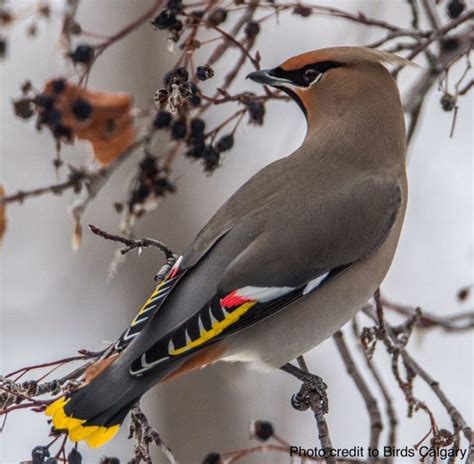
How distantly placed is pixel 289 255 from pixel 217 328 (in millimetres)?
338

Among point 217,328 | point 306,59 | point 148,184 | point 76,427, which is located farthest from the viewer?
point 306,59

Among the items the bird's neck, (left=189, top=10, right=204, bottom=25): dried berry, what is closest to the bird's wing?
the bird's neck

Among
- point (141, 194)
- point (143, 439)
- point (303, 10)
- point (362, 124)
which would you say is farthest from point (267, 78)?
point (143, 439)

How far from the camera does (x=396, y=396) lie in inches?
274

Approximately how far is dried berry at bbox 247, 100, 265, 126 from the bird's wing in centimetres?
24

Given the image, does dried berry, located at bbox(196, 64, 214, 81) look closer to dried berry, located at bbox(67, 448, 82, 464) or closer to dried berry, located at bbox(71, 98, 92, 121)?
dried berry, located at bbox(71, 98, 92, 121)

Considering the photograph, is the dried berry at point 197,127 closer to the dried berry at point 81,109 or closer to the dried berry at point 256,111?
the dried berry at point 256,111

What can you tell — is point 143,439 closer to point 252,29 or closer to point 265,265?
point 265,265

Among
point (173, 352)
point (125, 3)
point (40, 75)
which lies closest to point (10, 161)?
point (40, 75)

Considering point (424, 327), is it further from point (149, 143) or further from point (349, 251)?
point (149, 143)

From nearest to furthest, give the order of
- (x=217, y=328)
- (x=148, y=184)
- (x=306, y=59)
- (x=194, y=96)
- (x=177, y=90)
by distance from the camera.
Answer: (x=217, y=328) < (x=177, y=90) < (x=194, y=96) < (x=148, y=184) < (x=306, y=59)

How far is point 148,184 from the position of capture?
3.67 meters

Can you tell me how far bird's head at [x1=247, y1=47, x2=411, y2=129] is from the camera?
381cm

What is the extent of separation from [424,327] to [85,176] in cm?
127
